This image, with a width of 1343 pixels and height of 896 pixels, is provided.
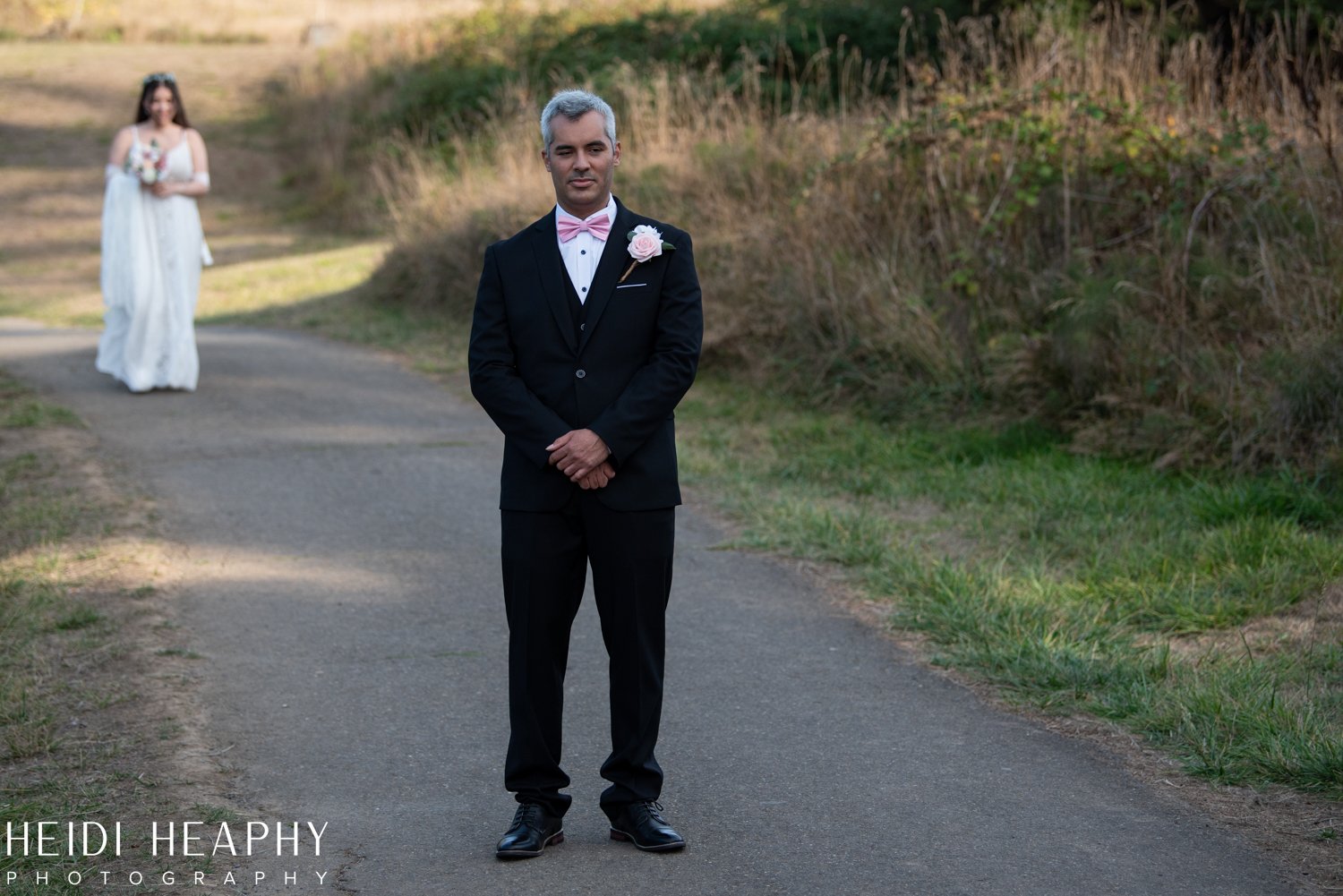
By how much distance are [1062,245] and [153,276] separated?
6.80 metres

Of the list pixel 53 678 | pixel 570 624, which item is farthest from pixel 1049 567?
pixel 53 678

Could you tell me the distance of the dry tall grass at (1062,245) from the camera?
8.16m

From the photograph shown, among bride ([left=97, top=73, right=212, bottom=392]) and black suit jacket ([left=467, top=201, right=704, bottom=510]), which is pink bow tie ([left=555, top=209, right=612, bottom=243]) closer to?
black suit jacket ([left=467, top=201, right=704, bottom=510])

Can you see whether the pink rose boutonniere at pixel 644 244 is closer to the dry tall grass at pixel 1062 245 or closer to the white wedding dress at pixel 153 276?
the dry tall grass at pixel 1062 245

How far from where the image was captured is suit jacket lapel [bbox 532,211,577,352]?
4047mm

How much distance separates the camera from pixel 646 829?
4.11 meters

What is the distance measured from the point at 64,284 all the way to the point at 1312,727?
749 inches

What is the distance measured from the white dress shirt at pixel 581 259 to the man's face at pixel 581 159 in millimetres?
82

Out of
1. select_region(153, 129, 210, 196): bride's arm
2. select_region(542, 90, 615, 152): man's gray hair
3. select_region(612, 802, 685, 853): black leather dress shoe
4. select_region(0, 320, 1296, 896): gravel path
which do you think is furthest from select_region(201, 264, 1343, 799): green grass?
select_region(153, 129, 210, 196): bride's arm

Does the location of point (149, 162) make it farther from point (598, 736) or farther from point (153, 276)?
point (598, 736)

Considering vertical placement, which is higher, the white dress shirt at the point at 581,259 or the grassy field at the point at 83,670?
the white dress shirt at the point at 581,259

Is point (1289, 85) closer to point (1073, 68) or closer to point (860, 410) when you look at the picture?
point (1073, 68)

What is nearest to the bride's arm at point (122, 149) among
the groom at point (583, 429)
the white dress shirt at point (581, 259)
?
the groom at point (583, 429)

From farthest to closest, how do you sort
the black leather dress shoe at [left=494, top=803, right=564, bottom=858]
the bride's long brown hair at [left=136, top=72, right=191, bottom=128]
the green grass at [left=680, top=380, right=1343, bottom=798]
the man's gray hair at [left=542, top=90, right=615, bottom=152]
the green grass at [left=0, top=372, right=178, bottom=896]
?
the bride's long brown hair at [left=136, top=72, right=191, bottom=128]
the green grass at [left=680, top=380, right=1343, bottom=798]
the green grass at [left=0, top=372, right=178, bottom=896]
the black leather dress shoe at [left=494, top=803, right=564, bottom=858]
the man's gray hair at [left=542, top=90, right=615, bottom=152]
